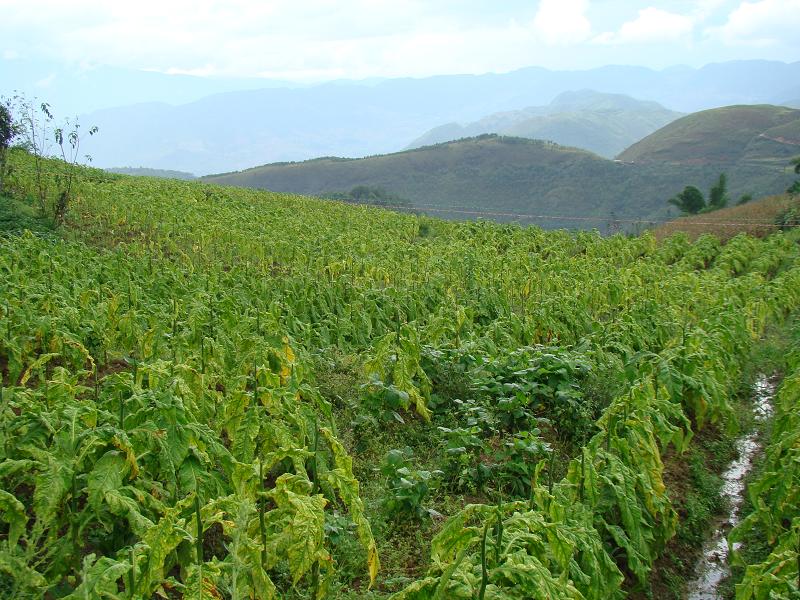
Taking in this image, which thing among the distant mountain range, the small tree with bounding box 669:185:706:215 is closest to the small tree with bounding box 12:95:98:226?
the small tree with bounding box 669:185:706:215

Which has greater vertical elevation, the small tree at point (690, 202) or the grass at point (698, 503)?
the small tree at point (690, 202)

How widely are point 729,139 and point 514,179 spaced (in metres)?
35.3

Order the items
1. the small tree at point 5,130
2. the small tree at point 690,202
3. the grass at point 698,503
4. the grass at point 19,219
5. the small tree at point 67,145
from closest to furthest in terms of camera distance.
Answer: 1. the grass at point 698,503
2. the grass at point 19,219
3. the small tree at point 67,145
4. the small tree at point 5,130
5. the small tree at point 690,202

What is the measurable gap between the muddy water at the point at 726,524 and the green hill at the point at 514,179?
59.5 metres

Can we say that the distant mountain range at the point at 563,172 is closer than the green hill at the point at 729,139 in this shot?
Yes

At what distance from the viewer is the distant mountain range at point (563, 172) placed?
245ft

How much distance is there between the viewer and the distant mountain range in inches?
2940

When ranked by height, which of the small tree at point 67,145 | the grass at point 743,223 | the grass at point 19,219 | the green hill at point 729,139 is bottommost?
the grass at point 743,223

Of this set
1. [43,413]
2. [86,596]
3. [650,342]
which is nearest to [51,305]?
[43,413]

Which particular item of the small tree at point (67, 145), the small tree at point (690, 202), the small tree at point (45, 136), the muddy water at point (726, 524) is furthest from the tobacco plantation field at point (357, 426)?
the small tree at point (690, 202)

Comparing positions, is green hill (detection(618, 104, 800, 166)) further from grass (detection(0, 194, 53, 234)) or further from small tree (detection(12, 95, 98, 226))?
grass (detection(0, 194, 53, 234))

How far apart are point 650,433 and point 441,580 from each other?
2.75m

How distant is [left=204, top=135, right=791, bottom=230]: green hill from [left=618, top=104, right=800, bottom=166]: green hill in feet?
25.6

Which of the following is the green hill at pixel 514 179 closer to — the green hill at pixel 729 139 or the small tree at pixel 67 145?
the green hill at pixel 729 139
